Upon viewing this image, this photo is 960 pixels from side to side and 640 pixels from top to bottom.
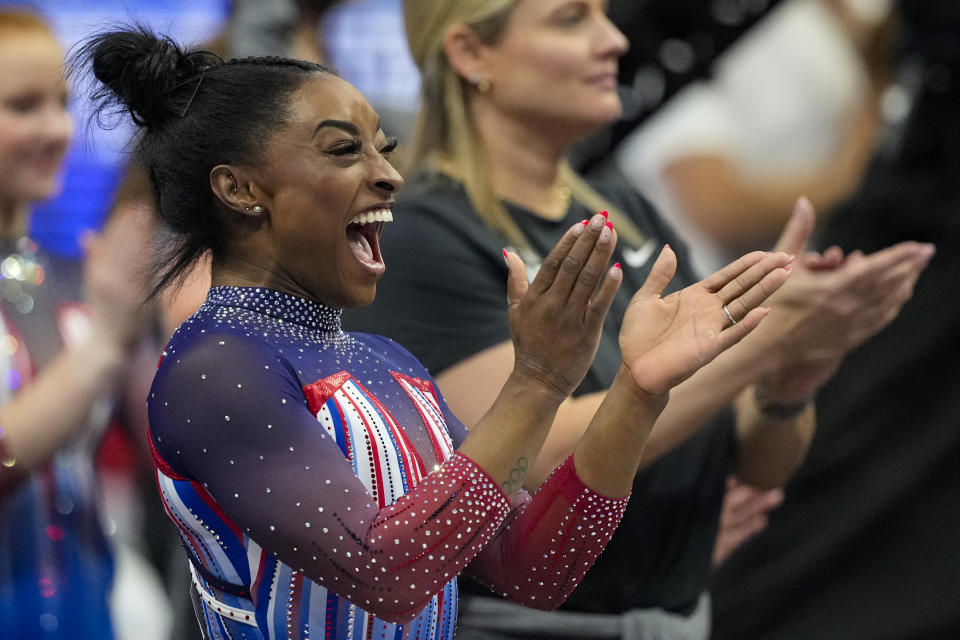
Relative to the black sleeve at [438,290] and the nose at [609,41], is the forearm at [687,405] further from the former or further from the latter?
the nose at [609,41]

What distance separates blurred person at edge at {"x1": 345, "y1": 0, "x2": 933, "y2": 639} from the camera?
1887mm

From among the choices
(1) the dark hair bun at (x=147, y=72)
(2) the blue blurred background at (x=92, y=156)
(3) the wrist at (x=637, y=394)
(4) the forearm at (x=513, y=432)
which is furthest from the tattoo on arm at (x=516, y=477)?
(2) the blue blurred background at (x=92, y=156)

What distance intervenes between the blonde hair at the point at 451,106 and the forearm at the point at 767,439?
1.01 ft

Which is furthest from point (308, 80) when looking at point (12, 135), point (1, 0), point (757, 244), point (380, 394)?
point (757, 244)

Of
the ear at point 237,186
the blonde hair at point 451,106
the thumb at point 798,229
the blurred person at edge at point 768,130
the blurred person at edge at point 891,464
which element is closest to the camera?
the ear at point 237,186

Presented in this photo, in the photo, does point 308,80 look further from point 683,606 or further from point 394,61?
point 394,61

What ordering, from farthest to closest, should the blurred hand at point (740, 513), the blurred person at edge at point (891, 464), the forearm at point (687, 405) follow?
the blurred person at edge at point (891, 464) → the blurred hand at point (740, 513) → the forearm at point (687, 405)

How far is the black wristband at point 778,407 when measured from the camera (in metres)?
2.11

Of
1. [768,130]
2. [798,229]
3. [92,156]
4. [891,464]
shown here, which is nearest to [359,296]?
[798,229]

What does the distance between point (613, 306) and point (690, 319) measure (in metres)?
0.71

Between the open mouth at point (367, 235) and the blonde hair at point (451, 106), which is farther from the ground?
the open mouth at point (367, 235)

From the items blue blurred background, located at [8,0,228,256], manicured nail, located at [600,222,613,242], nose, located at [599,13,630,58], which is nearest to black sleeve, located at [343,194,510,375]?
nose, located at [599,13,630,58]

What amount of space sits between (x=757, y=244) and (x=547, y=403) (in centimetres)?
277

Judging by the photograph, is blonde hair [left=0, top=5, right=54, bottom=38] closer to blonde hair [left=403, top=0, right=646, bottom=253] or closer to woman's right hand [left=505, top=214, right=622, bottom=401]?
blonde hair [left=403, top=0, right=646, bottom=253]
